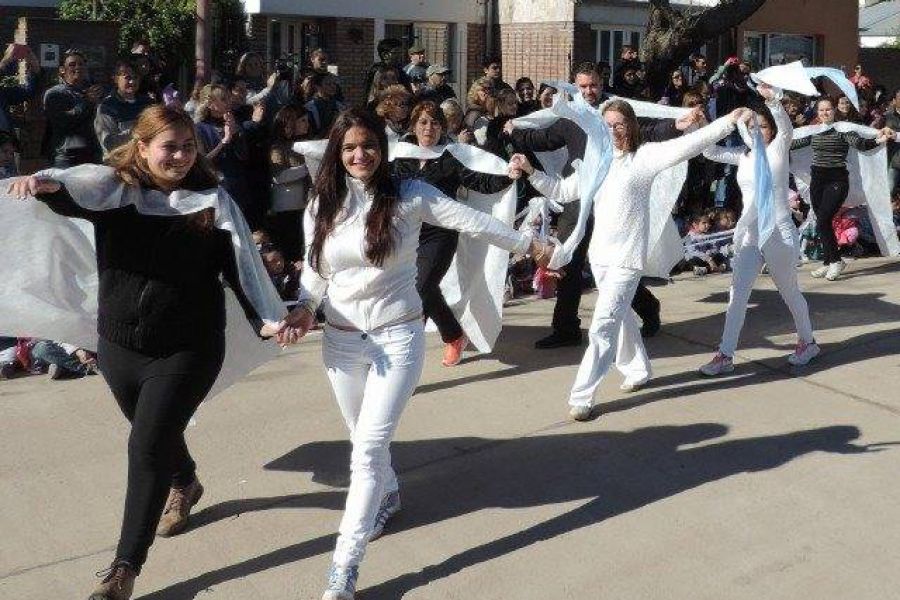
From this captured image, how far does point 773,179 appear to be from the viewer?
769 centimetres

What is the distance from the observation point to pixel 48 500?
5438mm

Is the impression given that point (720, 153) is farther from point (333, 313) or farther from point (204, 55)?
point (204, 55)

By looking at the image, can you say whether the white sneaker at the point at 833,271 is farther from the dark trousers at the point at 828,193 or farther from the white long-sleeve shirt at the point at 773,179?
the white long-sleeve shirt at the point at 773,179

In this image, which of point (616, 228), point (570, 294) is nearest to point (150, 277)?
point (616, 228)

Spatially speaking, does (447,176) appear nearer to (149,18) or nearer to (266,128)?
(266,128)

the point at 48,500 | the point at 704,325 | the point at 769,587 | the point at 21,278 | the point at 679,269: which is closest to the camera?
the point at 769,587

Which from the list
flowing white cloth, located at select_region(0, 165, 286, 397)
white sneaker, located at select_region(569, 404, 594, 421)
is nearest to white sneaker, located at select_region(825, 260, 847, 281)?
white sneaker, located at select_region(569, 404, 594, 421)

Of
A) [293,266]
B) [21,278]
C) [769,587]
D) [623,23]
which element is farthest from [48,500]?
[623,23]

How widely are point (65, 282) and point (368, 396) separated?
1535 millimetres

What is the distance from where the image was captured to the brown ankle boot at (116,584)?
4.36 meters

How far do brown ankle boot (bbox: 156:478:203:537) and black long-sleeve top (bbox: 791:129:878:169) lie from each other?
7366 mm

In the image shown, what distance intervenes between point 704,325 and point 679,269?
213 cm

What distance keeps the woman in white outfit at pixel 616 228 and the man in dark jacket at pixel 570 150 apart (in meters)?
1.21

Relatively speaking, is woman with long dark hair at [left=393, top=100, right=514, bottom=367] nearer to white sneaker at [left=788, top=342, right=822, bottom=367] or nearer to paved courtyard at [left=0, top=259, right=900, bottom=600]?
paved courtyard at [left=0, top=259, right=900, bottom=600]
